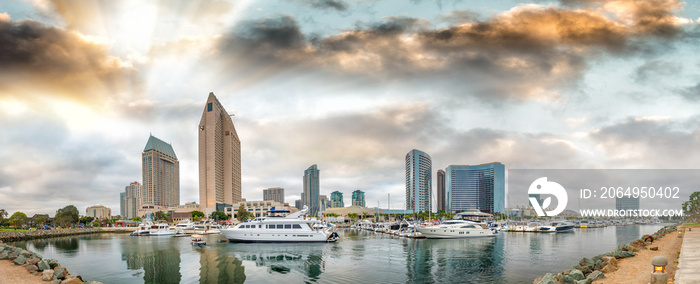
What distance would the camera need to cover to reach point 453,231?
86.6 metres

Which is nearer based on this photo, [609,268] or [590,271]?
[609,268]

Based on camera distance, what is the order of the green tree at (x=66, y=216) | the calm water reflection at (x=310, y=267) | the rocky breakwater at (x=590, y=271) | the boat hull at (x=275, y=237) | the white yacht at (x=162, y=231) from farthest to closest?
the green tree at (x=66, y=216), the white yacht at (x=162, y=231), the boat hull at (x=275, y=237), the calm water reflection at (x=310, y=267), the rocky breakwater at (x=590, y=271)

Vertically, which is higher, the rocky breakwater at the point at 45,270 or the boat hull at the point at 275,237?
the rocky breakwater at the point at 45,270

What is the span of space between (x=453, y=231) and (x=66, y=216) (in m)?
129

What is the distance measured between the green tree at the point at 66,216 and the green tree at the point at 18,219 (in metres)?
9.94

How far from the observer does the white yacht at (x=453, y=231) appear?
85.1 metres

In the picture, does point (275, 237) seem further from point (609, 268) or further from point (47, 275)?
point (609, 268)

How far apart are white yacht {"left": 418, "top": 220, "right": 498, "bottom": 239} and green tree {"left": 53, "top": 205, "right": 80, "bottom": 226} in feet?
398


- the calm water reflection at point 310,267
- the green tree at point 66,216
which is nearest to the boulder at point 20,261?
the calm water reflection at point 310,267

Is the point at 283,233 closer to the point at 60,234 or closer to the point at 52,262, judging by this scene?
the point at 52,262

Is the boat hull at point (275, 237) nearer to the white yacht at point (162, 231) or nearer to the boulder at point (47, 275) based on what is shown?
the boulder at point (47, 275)

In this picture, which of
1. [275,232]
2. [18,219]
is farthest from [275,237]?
[18,219]

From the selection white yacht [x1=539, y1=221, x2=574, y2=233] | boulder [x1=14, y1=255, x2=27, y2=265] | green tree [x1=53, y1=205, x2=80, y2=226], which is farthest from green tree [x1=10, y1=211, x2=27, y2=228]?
white yacht [x1=539, y1=221, x2=574, y2=233]

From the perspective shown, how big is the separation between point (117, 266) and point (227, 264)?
1092cm
